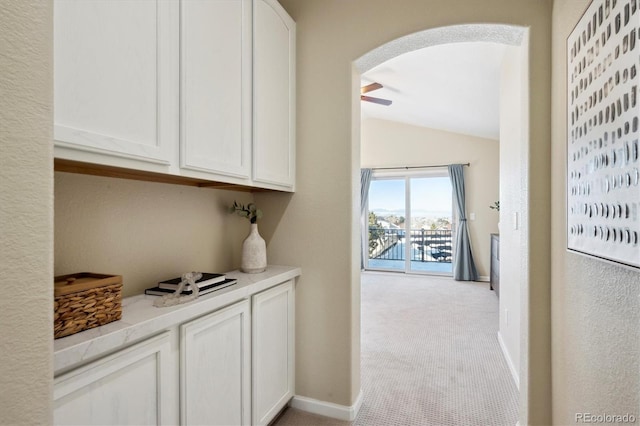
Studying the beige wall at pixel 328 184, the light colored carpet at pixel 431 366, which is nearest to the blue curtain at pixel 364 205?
the light colored carpet at pixel 431 366

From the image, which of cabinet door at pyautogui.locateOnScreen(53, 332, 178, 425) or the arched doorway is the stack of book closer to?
cabinet door at pyautogui.locateOnScreen(53, 332, 178, 425)

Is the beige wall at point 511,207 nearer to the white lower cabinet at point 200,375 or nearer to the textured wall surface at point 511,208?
the textured wall surface at point 511,208

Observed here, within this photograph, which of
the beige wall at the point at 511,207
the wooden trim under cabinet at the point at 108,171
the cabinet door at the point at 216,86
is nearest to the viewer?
the wooden trim under cabinet at the point at 108,171

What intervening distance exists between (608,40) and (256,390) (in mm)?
1949

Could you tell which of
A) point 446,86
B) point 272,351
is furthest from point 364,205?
point 272,351

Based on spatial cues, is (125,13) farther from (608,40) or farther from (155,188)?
(608,40)

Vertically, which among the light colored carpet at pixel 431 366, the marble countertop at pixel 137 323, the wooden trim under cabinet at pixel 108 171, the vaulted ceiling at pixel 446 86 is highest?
the vaulted ceiling at pixel 446 86

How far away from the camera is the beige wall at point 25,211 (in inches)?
20.8

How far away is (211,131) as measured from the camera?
1.42m

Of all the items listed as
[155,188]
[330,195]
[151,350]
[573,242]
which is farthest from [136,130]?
[573,242]

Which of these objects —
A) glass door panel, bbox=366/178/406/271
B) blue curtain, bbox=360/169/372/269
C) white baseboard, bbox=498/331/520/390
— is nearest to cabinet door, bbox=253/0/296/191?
white baseboard, bbox=498/331/520/390

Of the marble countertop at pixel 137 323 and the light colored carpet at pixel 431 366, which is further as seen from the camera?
the light colored carpet at pixel 431 366

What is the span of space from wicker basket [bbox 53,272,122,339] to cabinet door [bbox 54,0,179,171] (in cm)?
37

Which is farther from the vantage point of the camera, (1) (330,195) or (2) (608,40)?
(1) (330,195)
